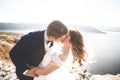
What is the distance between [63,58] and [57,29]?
310mm

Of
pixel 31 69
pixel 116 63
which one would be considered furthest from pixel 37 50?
pixel 116 63

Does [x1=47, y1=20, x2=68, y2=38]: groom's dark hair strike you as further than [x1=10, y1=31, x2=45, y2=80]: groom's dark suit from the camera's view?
No

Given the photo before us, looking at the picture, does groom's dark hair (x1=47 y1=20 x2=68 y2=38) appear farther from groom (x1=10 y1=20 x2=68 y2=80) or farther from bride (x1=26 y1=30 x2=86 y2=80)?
bride (x1=26 y1=30 x2=86 y2=80)

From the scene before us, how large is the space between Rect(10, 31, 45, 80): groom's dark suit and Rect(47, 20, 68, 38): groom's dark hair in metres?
0.21

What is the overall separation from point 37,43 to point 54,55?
21cm

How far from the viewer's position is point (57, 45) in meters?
2.29

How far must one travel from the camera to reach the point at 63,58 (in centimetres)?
217

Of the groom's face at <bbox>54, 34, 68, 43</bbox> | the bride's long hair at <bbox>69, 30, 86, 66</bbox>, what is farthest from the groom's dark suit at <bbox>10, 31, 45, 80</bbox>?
the bride's long hair at <bbox>69, 30, 86, 66</bbox>

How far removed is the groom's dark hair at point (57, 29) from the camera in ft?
6.64

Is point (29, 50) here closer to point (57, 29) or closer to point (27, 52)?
point (27, 52)

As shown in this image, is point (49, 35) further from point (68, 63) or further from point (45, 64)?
point (68, 63)

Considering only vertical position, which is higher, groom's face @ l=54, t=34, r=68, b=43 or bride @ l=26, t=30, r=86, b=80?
groom's face @ l=54, t=34, r=68, b=43

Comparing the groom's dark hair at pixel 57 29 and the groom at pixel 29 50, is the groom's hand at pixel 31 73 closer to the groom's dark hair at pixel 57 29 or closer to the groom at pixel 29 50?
the groom at pixel 29 50

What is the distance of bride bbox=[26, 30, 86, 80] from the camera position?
83.9 inches
